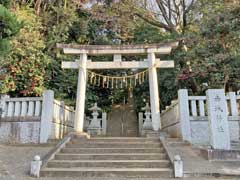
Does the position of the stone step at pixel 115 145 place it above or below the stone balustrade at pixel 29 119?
below

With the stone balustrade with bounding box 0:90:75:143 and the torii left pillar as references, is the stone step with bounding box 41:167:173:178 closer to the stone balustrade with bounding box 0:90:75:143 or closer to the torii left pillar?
the stone balustrade with bounding box 0:90:75:143

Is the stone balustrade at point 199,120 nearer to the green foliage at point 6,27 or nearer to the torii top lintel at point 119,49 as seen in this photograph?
the torii top lintel at point 119,49

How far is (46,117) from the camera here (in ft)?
27.3

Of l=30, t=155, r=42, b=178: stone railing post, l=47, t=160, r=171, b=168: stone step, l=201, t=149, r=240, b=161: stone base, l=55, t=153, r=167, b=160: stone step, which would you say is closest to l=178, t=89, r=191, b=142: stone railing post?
l=201, t=149, r=240, b=161: stone base

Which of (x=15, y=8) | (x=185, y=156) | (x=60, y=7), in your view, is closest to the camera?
(x=185, y=156)

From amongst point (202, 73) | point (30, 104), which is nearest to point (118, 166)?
point (30, 104)

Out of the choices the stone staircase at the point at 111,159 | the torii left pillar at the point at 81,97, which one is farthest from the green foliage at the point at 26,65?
the stone staircase at the point at 111,159

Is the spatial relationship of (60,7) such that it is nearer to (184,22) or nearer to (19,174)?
(184,22)

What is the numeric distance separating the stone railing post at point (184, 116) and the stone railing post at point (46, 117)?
4055mm

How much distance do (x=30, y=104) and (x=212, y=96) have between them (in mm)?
5624

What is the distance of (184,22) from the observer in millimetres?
13914

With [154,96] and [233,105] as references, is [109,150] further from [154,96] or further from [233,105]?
[233,105]

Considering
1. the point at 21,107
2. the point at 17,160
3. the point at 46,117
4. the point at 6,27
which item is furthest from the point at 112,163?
the point at 21,107

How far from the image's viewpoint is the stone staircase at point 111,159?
555 centimetres
